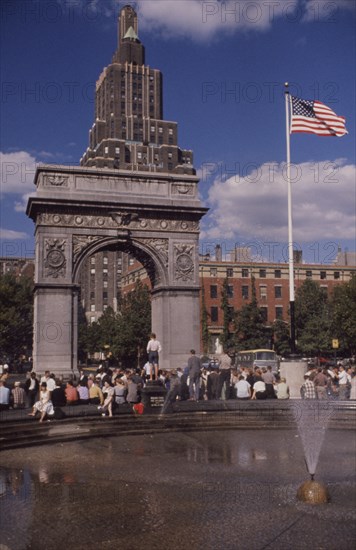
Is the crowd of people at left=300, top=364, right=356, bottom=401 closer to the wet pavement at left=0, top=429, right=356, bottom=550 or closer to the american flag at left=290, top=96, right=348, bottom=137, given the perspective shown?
the wet pavement at left=0, top=429, right=356, bottom=550

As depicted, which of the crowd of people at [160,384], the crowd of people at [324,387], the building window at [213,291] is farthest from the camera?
the building window at [213,291]

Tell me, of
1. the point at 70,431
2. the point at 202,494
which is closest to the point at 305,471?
the point at 202,494

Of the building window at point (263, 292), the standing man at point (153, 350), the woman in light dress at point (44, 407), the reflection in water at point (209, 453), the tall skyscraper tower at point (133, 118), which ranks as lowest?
the reflection in water at point (209, 453)

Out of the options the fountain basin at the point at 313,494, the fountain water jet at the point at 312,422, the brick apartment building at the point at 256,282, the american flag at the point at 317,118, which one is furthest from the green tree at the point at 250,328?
the fountain basin at the point at 313,494

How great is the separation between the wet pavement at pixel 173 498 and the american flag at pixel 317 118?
15.3m

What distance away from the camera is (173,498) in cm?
954

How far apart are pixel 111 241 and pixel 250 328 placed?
134ft

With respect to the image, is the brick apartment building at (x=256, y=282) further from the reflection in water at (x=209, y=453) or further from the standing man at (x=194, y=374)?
the reflection in water at (x=209, y=453)

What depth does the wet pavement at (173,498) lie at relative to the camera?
756 centimetres

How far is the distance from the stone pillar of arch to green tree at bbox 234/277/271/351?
3652cm

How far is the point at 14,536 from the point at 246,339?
70.1 m

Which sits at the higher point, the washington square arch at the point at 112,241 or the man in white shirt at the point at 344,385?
the washington square arch at the point at 112,241

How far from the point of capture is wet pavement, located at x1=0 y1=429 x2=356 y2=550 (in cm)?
756

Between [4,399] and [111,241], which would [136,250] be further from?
[4,399]
